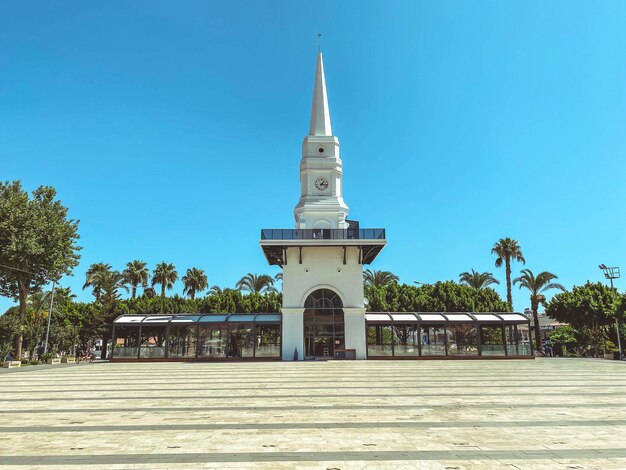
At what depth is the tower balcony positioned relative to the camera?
32.6 metres

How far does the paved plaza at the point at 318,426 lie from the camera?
661 cm

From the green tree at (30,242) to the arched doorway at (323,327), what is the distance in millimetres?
19605

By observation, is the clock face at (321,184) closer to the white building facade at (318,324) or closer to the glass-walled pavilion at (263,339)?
the white building facade at (318,324)

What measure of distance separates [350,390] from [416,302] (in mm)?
34240

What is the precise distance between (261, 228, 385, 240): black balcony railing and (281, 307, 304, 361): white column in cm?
558

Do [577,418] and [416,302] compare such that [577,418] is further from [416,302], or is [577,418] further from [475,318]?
[416,302]

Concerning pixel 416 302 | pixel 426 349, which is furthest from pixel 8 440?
pixel 416 302

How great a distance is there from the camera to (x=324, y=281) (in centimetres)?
3347

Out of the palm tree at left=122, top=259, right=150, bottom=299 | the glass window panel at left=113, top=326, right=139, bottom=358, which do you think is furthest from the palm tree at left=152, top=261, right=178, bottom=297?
the glass window panel at left=113, top=326, right=139, bottom=358

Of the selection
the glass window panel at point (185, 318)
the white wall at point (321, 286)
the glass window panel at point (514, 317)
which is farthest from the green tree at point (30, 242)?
the glass window panel at point (514, 317)

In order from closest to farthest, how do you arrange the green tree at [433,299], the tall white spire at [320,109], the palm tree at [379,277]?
the tall white spire at [320,109] → the green tree at [433,299] → the palm tree at [379,277]

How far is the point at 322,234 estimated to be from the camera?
33875mm

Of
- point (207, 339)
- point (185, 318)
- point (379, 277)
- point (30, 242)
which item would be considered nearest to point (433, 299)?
point (379, 277)

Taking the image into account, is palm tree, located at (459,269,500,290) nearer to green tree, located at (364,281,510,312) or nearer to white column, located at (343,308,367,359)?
green tree, located at (364,281,510,312)
